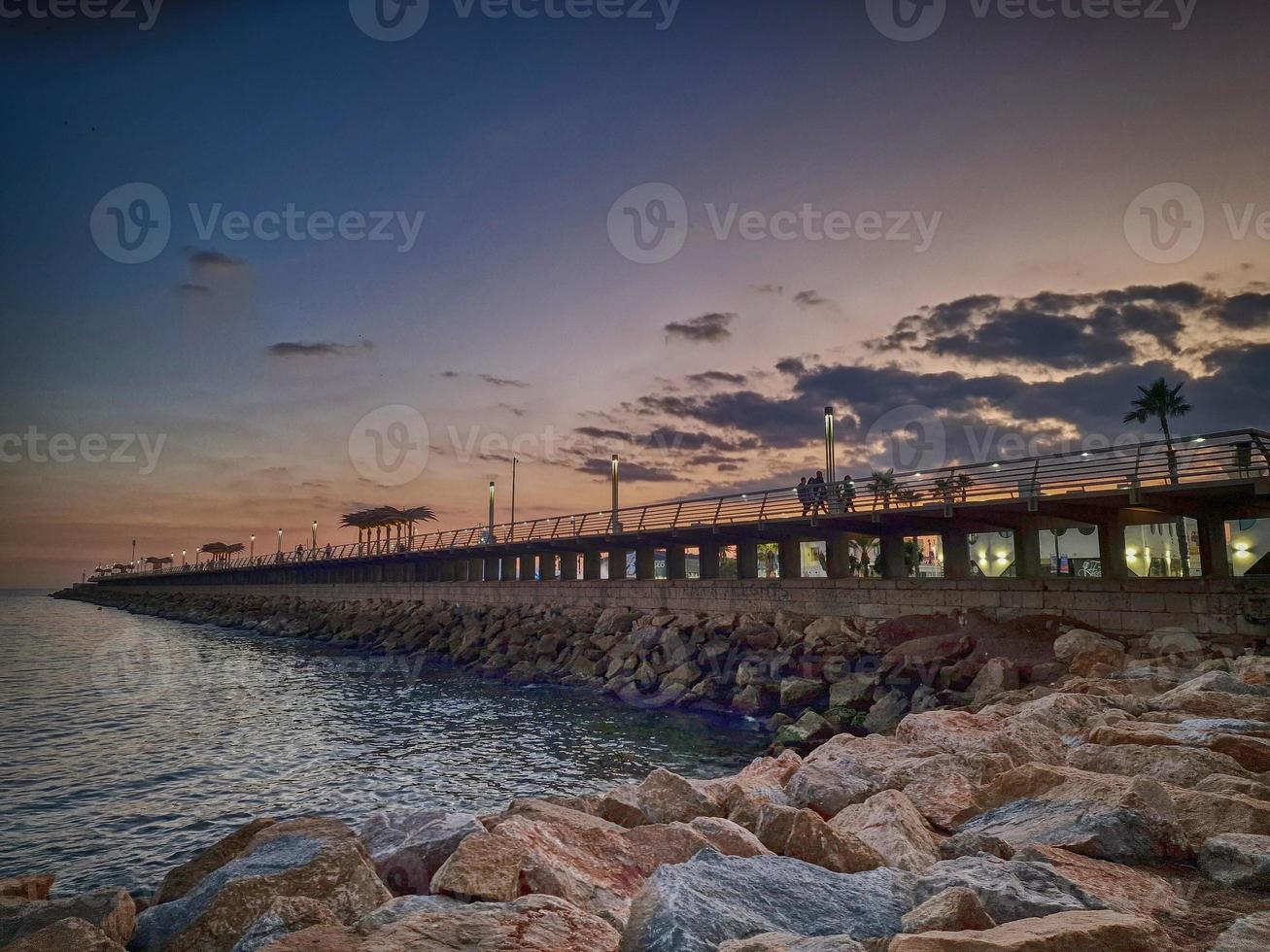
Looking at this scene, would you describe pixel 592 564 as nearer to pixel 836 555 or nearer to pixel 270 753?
pixel 836 555

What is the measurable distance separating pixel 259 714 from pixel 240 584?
8592 cm

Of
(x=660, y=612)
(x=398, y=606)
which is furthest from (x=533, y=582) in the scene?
(x=398, y=606)

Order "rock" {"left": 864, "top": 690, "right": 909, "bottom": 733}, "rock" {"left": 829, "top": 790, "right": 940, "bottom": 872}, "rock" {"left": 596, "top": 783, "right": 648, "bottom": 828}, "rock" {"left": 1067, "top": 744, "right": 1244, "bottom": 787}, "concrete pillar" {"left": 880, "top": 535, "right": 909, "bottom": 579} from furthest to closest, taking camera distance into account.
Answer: "concrete pillar" {"left": 880, "top": 535, "right": 909, "bottom": 579}, "rock" {"left": 864, "top": 690, "right": 909, "bottom": 733}, "rock" {"left": 596, "top": 783, "right": 648, "bottom": 828}, "rock" {"left": 1067, "top": 744, "right": 1244, "bottom": 787}, "rock" {"left": 829, "top": 790, "right": 940, "bottom": 872}

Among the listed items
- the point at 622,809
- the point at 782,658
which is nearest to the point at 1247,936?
the point at 622,809

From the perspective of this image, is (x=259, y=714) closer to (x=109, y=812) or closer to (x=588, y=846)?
(x=109, y=812)

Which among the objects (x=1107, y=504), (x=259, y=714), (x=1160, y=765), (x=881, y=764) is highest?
(x=1107, y=504)

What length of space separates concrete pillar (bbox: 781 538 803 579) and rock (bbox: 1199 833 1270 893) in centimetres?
2524

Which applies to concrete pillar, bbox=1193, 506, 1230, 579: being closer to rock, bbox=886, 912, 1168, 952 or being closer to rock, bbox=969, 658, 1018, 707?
rock, bbox=969, 658, 1018, 707

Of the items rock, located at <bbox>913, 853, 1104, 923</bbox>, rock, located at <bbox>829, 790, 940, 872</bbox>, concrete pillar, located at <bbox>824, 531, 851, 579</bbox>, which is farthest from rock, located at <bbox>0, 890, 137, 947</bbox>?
concrete pillar, located at <bbox>824, 531, 851, 579</bbox>

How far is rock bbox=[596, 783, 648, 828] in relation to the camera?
6789mm

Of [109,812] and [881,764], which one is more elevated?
[881,764]

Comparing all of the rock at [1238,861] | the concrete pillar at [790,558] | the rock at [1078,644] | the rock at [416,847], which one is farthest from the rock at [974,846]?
the concrete pillar at [790,558]

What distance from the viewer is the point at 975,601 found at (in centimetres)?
2069

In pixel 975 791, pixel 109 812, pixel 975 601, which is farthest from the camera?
pixel 975 601
